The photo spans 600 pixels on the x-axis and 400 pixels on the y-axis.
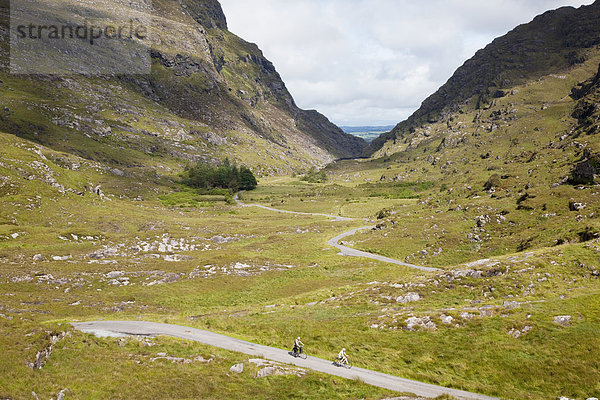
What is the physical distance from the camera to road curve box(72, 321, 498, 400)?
19.5 metres

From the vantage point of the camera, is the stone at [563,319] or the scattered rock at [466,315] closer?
the stone at [563,319]

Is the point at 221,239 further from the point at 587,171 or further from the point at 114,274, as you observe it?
the point at 587,171

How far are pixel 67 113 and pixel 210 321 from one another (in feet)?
668

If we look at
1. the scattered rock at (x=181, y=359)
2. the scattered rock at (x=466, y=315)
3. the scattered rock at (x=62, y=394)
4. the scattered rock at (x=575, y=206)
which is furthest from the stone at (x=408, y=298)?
the scattered rock at (x=575, y=206)

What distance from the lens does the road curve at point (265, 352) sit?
769 inches

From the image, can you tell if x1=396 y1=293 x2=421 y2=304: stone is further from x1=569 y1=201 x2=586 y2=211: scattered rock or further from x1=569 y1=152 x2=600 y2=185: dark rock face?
x1=569 y1=152 x2=600 y2=185: dark rock face

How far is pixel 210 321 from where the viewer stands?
1318 inches

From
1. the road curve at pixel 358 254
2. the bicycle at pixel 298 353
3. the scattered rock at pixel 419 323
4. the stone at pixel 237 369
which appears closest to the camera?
the stone at pixel 237 369

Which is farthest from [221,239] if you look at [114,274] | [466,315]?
[466,315]

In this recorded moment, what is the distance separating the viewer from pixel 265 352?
26172 mm

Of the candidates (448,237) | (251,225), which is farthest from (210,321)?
(251,225)

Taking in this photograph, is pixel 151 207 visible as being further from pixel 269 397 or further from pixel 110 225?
pixel 269 397

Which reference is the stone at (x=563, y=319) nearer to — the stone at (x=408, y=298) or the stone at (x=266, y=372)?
the stone at (x=408, y=298)

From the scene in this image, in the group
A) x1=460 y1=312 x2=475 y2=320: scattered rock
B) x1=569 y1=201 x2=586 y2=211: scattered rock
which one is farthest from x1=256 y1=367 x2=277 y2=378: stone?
x1=569 y1=201 x2=586 y2=211: scattered rock
